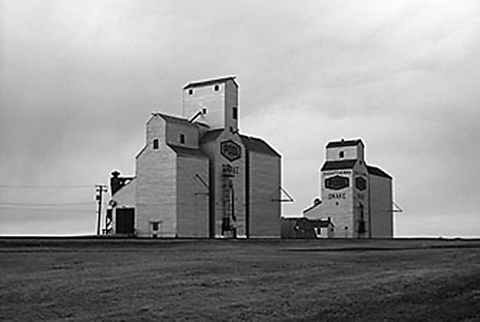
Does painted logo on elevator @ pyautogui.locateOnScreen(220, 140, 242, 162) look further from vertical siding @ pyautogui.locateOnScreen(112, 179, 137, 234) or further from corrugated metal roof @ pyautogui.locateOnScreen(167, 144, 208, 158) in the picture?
vertical siding @ pyautogui.locateOnScreen(112, 179, 137, 234)

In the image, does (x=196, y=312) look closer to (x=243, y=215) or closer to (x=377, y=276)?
(x=377, y=276)

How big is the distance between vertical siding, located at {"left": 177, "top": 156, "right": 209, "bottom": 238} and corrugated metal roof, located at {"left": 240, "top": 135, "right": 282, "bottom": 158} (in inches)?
303

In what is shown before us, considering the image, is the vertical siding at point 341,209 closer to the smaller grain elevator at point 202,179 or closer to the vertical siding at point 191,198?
the smaller grain elevator at point 202,179

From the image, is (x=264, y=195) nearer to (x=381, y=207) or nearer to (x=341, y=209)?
(x=341, y=209)

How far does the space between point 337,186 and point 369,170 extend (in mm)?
6097

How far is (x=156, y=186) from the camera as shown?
6700 cm

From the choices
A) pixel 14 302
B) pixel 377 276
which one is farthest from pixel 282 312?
pixel 377 276

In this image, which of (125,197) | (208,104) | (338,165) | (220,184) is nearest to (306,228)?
(338,165)

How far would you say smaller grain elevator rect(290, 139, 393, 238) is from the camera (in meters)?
87.4

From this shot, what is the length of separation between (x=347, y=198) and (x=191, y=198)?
25.3 meters

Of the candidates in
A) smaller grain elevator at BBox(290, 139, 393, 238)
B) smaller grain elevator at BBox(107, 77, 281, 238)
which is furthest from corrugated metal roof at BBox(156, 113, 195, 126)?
smaller grain elevator at BBox(290, 139, 393, 238)

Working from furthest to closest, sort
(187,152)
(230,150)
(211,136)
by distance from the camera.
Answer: (230,150) → (211,136) → (187,152)

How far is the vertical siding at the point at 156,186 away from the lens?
65562mm

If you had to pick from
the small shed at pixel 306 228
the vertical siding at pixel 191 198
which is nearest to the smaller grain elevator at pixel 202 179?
the vertical siding at pixel 191 198
